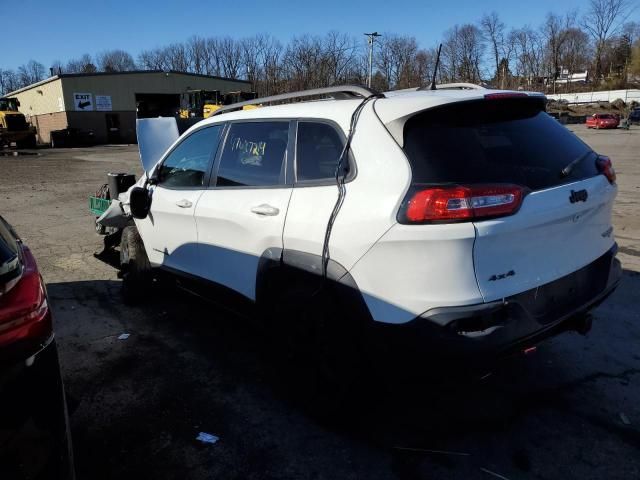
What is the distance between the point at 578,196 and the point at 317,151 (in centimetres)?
145

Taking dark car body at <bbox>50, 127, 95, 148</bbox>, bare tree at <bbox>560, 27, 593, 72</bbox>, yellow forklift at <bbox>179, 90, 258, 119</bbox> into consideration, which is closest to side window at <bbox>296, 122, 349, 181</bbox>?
yellow forklift at <bbox>179, 90, 258, 119</bbox>

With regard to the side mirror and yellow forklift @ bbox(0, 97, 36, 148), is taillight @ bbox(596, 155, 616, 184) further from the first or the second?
yellow forklift @ bbox(0, 97, 36, 148)

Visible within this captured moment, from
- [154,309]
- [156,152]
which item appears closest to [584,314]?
[154,309]

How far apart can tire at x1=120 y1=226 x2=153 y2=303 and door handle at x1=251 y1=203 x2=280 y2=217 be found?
6.69 ft

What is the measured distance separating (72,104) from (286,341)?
42.1 metres

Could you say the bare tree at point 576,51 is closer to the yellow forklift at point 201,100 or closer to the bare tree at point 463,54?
the bare tree at point 463,54

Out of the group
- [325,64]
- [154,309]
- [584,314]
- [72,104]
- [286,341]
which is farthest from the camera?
[325,64]

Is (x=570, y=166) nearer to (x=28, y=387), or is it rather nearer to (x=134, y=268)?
(x=28, y=387)

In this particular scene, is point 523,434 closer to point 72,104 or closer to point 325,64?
point 72,104

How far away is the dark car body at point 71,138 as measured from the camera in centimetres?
3644

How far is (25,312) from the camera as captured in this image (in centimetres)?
174

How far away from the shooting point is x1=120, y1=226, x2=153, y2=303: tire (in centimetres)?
466

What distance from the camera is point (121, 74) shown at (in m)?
40.1

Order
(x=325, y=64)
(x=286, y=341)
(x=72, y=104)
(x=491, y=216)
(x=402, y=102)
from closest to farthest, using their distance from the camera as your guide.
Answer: (x=491, y=216) → (x=402, y=102) → (x=286, y=341) → (x=72, y=104) → (x=325, y=64)
